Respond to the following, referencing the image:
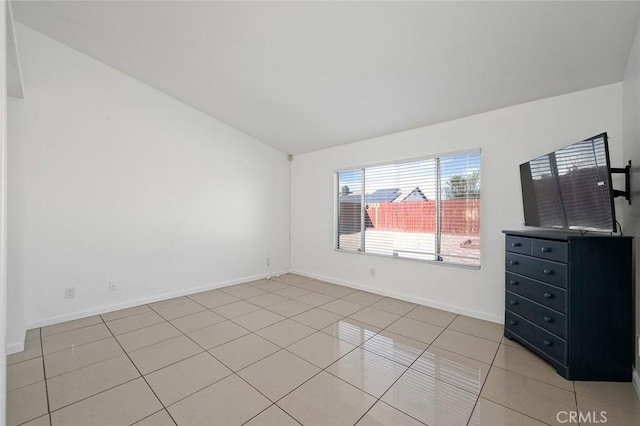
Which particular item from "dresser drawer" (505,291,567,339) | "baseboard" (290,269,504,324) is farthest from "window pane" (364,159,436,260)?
"dresser drawer" (505,291,567,339)

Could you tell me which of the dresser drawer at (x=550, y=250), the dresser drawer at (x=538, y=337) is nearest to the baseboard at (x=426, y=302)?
the dresser drawer at (x=538, y=337)

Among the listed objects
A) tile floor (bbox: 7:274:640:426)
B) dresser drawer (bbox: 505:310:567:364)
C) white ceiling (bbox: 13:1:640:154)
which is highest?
white ceiling (bbox: 13:1:640:154)

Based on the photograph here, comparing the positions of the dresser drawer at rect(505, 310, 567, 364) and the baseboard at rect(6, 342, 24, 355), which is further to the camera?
the baseboard at rect(6, 342, 24, 355)

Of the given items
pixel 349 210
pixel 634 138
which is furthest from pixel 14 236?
pixel 634 138

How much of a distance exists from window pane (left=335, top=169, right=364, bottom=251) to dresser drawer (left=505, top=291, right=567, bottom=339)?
227 centimetres

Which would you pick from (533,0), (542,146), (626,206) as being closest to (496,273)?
(626,206)

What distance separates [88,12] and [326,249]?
4.17 metres

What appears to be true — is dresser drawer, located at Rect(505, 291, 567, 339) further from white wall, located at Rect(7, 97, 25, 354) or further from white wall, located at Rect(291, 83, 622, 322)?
white wall, located at Rect(7, 97, 25, 354)

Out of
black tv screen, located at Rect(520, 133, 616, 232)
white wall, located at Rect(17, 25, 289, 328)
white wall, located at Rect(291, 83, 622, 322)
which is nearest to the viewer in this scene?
black tv screen, located at Rect(520, 133, 616, 232)

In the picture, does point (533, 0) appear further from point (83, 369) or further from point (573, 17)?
point (83, 369)

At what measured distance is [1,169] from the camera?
115 cm

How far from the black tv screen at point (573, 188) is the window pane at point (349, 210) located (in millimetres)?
2351

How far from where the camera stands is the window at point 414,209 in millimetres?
3262

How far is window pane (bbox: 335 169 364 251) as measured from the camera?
14.8 ft
